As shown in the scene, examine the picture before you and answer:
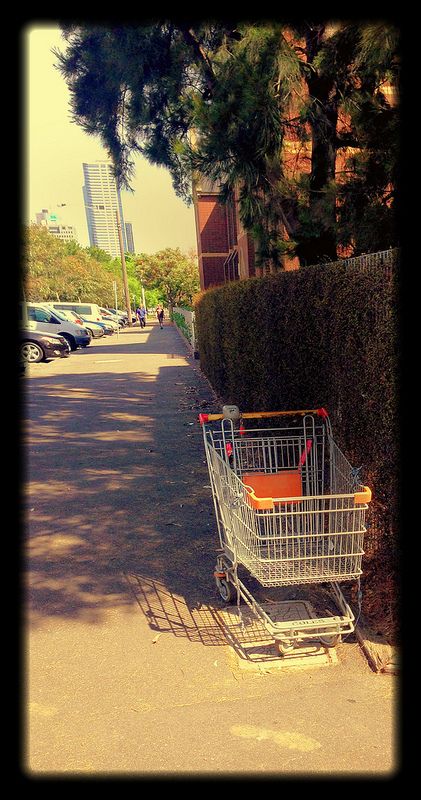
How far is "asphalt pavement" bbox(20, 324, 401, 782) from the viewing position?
227 cm

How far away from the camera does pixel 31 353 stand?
1809 centimetres

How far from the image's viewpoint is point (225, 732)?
2398 millimetres

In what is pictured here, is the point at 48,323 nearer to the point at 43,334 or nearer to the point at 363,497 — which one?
the point at 43,334

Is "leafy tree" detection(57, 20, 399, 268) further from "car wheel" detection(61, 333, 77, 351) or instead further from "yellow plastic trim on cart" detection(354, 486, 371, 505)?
"car wheel" detection(61, 333, 77, 351)

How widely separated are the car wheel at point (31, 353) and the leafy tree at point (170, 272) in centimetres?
4498

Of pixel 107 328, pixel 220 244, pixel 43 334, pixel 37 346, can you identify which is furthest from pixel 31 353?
pixel 107 328

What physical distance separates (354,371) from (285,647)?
184 cm

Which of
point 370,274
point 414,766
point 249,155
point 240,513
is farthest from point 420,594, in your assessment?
point 249,155

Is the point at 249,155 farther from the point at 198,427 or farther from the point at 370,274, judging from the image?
the point at 198,427

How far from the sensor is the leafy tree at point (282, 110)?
16.4 ft

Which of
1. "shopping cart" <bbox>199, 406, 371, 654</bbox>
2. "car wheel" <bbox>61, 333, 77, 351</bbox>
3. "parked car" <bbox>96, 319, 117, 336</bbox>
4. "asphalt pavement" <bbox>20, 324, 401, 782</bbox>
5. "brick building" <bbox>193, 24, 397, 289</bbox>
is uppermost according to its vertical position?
"brick building" <bbox>193, 24, 397, 289</bbox>

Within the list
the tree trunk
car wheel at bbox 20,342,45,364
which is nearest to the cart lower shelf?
the tree trunk

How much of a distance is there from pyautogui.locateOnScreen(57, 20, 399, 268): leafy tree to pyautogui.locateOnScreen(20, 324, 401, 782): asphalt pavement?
11.4 feet

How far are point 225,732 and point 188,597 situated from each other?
1.26 m
